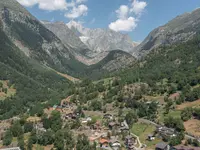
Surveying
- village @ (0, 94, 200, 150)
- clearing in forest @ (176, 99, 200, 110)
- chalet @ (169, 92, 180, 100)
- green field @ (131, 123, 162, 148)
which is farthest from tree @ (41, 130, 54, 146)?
chalet @ (169, 92, 180, 100)

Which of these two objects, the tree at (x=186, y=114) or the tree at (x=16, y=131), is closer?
the tree at (x=16, y=131)

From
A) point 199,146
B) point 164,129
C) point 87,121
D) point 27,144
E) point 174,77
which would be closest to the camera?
point 199,146

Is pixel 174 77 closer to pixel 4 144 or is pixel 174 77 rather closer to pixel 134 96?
pixel 134 96

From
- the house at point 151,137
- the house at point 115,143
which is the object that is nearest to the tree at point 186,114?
the house at point 151,137

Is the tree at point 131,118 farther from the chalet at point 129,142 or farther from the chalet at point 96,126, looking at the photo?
the chalet at point 129,142

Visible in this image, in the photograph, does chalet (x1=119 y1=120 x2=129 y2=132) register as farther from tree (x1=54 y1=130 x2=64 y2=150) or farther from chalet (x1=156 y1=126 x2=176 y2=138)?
tree (x1=54 y1=130 x2=64 y2=150)

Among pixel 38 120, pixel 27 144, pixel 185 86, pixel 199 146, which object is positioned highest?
pixel 185 86

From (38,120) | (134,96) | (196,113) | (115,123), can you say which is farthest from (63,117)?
(196,113)

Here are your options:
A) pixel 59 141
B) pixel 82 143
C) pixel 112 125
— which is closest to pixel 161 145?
pixel 82 143
